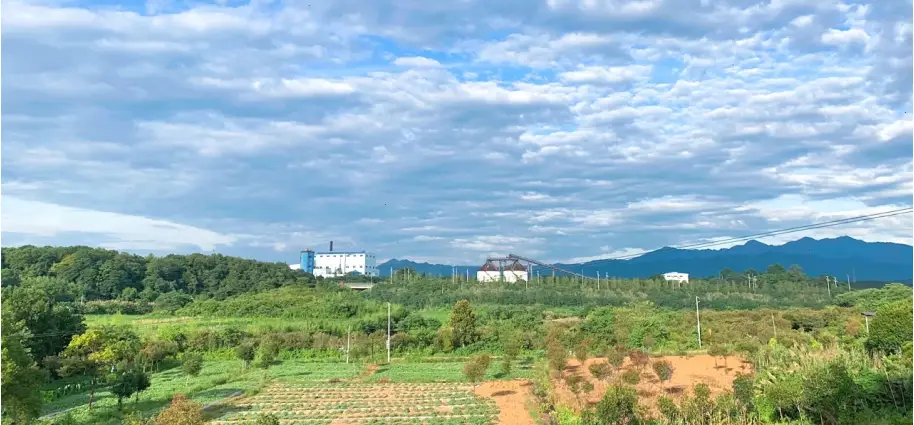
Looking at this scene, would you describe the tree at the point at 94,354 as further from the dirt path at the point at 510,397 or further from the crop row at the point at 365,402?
the dirt path at the point at 510,397

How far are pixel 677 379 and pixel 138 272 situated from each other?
71.5 meters

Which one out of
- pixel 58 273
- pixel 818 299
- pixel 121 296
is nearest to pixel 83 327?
pixel 121 296

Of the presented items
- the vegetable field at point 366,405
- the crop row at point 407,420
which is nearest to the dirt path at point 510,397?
the vegetable field at point 366,405

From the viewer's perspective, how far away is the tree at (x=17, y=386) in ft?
50.3

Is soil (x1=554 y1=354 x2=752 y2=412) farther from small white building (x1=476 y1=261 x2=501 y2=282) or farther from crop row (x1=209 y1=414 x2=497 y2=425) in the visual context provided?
small white building (x1=476 y1=261 x2=501 y2=282)

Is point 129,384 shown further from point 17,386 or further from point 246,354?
point 246,354

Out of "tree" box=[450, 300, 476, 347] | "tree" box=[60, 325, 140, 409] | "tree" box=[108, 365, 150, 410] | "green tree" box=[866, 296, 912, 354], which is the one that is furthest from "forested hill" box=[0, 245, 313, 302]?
"green tree" box=[866, 296, 912, 354]

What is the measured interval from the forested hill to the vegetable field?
51922 mm

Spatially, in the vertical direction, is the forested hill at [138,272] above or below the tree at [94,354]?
above

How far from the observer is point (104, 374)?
34938 millimetres

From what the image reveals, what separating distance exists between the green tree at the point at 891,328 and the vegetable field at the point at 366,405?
1224 cm

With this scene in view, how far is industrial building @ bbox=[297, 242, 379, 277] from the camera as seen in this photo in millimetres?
117875

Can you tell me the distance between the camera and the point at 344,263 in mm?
119812

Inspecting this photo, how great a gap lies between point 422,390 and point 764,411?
1496 centimetres
